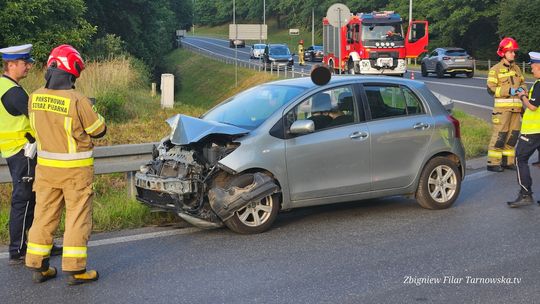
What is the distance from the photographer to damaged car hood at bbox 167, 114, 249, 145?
260 inches

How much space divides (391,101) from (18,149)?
13.1ft

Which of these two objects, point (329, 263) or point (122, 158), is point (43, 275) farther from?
point (122, 158)

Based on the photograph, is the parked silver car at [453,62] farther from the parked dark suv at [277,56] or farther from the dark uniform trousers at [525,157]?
the dark uniform trousers at [525,157]

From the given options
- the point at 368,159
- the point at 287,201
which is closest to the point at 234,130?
the point at 287,201

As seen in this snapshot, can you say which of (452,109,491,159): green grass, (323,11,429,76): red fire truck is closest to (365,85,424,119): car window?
(452,109,491,159): green grass

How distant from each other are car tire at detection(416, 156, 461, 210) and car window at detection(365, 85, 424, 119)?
2.09 feet

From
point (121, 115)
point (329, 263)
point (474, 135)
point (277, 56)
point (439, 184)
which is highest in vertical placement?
point (277, 56)

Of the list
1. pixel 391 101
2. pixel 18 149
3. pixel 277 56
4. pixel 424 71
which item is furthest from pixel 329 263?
pixel 277 56

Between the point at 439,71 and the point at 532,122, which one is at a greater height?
the point at 439,71

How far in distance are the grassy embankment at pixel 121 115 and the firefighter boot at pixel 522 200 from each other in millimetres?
3850

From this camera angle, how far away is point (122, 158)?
7.91 m

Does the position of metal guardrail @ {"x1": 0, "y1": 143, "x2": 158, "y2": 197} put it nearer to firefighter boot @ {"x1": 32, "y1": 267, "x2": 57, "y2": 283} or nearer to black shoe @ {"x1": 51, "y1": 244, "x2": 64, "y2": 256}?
black shoe @ {"x1": 51, "y1": 244, "x2": 64, "y2": 256}

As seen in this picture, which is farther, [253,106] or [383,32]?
[383,32]

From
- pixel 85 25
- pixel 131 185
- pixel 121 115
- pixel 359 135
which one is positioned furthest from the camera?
pixel 85 25
